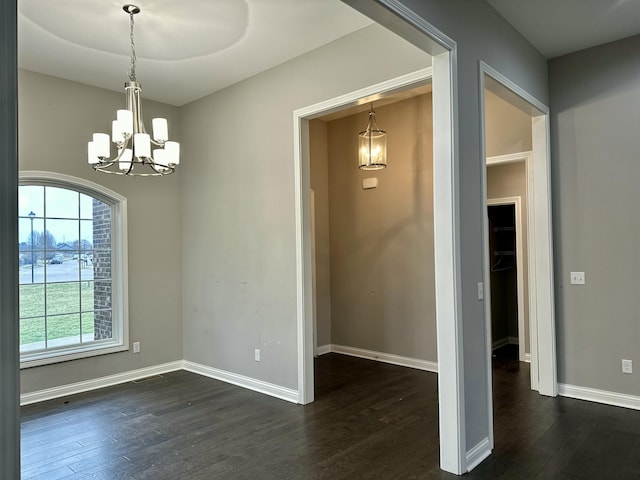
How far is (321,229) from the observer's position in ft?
19.9

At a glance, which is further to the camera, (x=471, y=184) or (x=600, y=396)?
(x=600, y=396)

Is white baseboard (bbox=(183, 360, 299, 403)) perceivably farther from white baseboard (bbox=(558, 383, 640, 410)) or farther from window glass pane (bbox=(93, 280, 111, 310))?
white baseboard (bbox=(558, 383, 640, 410))

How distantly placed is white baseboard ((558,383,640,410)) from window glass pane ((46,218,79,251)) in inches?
195

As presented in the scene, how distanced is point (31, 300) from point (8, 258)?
4036 millimetres

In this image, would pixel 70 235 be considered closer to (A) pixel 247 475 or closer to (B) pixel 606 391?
(A) pixel 247 475

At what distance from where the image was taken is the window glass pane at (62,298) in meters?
4.52

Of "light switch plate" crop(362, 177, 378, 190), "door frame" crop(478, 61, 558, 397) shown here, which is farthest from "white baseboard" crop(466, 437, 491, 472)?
"light switch plate" crop(362, 177, 378, 190)

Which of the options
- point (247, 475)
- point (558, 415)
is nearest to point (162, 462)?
point (247, 475)

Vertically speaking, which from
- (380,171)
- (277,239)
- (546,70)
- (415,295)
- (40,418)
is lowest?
(40,418)

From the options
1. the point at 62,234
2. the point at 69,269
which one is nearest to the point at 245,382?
the point at 69,269

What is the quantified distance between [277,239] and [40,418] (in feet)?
8.23

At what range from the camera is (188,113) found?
5324 millimetres

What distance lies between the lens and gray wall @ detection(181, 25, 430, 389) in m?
3.84

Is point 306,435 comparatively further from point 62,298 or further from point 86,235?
point 86,235
